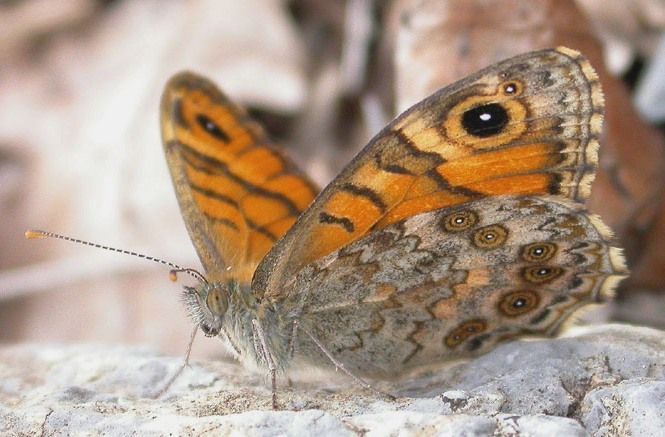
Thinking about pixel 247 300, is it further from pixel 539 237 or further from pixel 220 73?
pixel 220 73

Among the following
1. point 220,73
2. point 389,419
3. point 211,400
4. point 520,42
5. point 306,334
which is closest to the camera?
point 389,419

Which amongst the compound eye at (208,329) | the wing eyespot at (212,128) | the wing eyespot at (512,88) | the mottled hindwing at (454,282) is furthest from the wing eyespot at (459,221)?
the wing eyespot at (212,128)

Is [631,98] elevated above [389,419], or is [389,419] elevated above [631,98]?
[631,98]

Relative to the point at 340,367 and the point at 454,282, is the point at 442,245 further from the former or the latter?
the point at 340,367

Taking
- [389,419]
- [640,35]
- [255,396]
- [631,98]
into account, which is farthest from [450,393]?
[640,35]

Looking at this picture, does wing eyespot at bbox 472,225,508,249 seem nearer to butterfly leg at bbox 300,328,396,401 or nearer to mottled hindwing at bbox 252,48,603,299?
mottled hindwing at bbox 252,48,603,299

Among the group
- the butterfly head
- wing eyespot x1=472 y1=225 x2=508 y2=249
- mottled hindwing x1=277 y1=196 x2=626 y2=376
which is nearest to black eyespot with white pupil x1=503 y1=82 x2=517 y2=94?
mottled hindwing x1=277 y1=196 x2=626 y2=376
